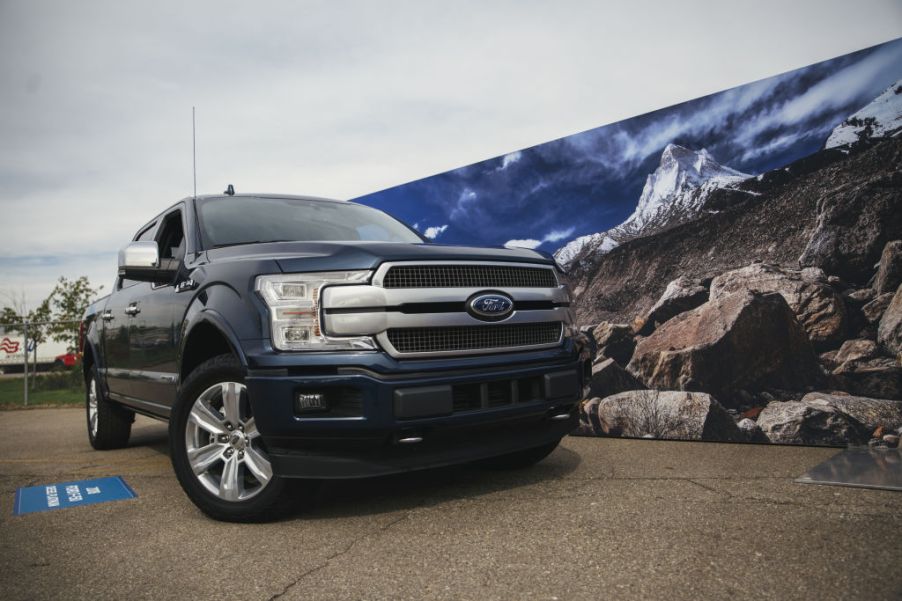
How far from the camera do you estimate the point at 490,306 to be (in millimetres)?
3633

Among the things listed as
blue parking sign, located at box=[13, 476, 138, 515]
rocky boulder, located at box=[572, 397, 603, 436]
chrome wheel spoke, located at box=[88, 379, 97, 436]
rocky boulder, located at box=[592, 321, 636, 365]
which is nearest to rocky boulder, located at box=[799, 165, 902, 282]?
rocky boulder, located at box=[592, 321, 636, 365]

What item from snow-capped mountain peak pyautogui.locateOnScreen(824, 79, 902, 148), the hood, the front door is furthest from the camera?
→ snow-capped mountain peak pyautogui.locateOnScreen(824, 79, 902, 148)

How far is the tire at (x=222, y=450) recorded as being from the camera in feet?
11.3

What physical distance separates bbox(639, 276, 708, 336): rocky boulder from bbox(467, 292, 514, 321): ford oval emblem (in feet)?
8.74

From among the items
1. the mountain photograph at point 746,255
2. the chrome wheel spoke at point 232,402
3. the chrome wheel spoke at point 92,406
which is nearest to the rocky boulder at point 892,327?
the mountain photograph at point 746,255

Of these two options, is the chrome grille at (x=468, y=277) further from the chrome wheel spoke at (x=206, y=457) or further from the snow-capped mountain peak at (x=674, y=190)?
the snow-capped mountain peak at (x=674, y=190)

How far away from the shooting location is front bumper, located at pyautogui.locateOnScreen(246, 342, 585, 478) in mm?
3189

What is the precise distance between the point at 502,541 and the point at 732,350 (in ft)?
10.6

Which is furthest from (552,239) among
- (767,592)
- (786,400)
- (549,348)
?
(767,592)

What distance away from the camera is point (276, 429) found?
10.6 ft

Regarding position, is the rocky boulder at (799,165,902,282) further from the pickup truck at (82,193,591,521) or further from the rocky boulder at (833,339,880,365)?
the pickup truck at (82,193,591,521)

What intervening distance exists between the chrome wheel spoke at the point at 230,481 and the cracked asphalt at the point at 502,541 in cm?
15

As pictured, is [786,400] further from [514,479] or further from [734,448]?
[514,479]

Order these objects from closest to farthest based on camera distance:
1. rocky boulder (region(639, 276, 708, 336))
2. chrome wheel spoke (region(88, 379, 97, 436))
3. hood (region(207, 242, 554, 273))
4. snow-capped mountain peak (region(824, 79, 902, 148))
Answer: hood (region(207, 242, 554, 273)) < snow-capped mountain peak (region(824, 79, 902, 148)) < rocky boulder (region(639, 276, 708, 336)) < chrome wheel spoke (region(88, 379, 97, 436))
